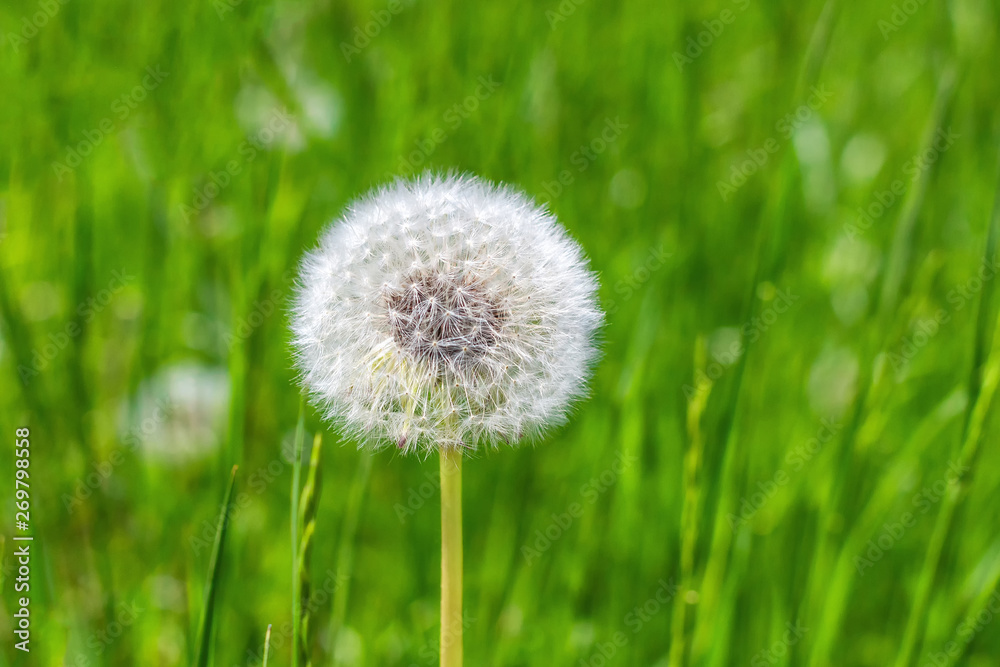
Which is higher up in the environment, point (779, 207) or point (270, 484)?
point (779, 207)

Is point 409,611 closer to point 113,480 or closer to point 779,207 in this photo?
point 113,480

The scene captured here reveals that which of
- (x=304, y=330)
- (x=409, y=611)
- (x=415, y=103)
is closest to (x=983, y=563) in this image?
(x=409, y=611)

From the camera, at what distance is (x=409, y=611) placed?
2.29 meters

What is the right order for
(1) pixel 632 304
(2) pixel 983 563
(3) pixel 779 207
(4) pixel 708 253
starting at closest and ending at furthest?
(3) pixel 779 207 < (2) pixel 983 563 < (1) pixel 632 304 < (4) pixel 708 253

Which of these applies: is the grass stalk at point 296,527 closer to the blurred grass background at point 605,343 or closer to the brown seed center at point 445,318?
the brown seed center at point 445,318

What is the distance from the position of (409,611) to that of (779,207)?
137cm
